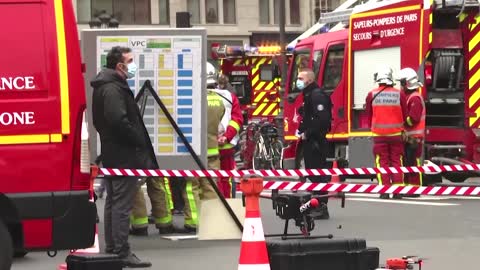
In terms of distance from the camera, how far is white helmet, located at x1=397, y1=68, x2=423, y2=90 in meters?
15.7

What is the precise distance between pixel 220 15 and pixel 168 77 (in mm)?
41182

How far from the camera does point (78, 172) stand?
25.9ft

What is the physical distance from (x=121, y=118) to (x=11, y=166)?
5.60ft

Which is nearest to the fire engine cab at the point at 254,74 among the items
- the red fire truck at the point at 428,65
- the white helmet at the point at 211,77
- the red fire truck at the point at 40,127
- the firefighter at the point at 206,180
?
the red fire truck at the point at 428,65

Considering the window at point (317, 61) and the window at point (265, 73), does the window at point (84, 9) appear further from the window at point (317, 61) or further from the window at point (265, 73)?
the window at point (317, 61)

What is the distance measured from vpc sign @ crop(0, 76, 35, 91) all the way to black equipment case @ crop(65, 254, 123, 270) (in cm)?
129

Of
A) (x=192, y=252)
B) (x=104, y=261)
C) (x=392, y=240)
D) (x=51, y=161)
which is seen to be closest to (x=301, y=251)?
(x=104, y=261)

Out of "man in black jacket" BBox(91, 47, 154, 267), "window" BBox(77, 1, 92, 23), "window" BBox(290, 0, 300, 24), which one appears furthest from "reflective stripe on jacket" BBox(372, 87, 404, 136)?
"window" BBox(290, 0, 300, 24)

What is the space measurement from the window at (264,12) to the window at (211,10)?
89.3 inches

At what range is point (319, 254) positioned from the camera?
26.2 feet

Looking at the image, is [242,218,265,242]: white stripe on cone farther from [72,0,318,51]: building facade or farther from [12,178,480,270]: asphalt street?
[72,0,318,51]: building facade

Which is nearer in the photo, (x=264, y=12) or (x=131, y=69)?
(x=131, y=69)

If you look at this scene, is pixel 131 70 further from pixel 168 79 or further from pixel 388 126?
pixel 388 126

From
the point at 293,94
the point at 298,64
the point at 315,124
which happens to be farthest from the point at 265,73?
the point at 315,124
